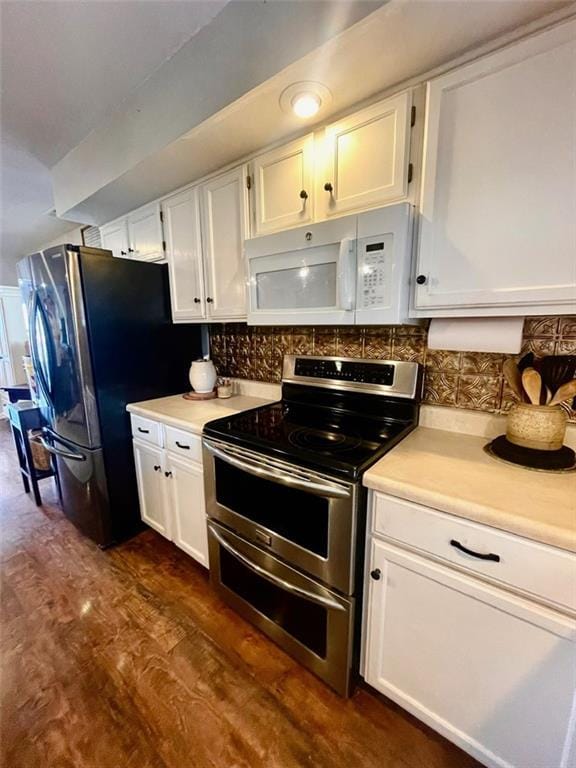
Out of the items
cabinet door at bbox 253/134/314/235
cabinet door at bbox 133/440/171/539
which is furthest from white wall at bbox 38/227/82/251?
cabinet door at bbox 253/134/314/235

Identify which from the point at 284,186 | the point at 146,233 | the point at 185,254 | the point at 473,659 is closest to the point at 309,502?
the point at 473,659

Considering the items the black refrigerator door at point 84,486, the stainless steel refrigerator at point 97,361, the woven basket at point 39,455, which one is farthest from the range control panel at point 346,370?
the woven basket at point 39,455

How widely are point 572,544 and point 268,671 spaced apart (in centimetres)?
125

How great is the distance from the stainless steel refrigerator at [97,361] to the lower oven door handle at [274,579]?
0.89 meters

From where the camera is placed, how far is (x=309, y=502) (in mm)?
1147

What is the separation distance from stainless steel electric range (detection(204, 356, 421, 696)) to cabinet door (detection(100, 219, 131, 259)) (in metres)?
1.69

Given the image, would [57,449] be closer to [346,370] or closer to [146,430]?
[146,430]

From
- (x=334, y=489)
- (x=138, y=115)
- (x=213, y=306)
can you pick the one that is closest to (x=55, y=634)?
(x=334, y=489)

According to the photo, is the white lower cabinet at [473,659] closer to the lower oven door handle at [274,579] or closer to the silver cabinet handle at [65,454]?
the lower oven door handle at [274,579]

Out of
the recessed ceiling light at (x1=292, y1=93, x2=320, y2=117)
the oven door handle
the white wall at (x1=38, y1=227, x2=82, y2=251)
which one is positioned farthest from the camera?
the white wall at (x1=38, y1=227, x2=82, y2=251)

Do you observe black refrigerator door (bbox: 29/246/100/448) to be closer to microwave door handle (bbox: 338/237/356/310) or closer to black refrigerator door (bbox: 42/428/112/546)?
black refrigerator door (bbox: 42/428/112/546)

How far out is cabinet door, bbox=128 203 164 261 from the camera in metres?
2.11

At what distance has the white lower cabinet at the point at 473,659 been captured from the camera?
0.82 meters

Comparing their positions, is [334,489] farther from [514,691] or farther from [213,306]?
[213,306]
